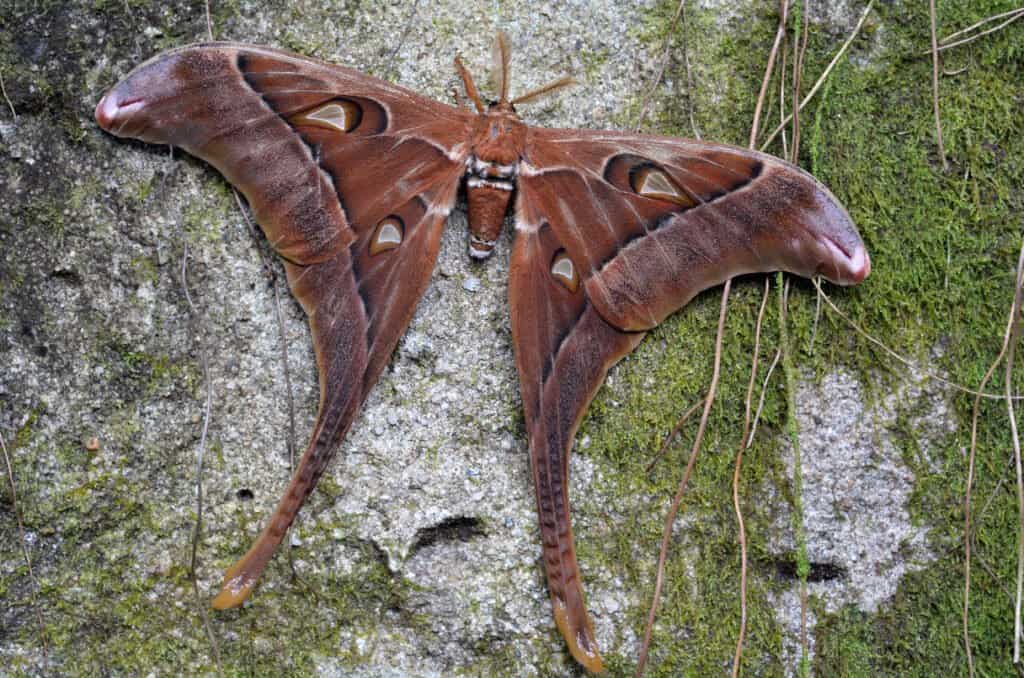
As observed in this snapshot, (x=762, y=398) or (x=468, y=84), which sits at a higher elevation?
(x=468, y=84)

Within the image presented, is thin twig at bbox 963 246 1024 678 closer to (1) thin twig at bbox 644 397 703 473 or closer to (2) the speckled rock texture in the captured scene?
(2) the speckled rock texture

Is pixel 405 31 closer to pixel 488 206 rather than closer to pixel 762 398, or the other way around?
pixel 488 206

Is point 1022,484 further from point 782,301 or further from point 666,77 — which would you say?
point 666,77

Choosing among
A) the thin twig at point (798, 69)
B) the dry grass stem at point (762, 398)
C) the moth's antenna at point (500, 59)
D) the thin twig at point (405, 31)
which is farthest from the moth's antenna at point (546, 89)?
the dry grass stem at point (762, 398)

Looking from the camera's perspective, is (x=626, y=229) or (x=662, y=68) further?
(x=662, y=68)

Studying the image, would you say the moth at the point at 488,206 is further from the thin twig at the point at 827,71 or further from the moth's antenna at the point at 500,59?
the thin twig at the point at 827,71

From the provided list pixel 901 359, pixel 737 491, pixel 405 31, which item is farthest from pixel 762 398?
pixel 405 31
